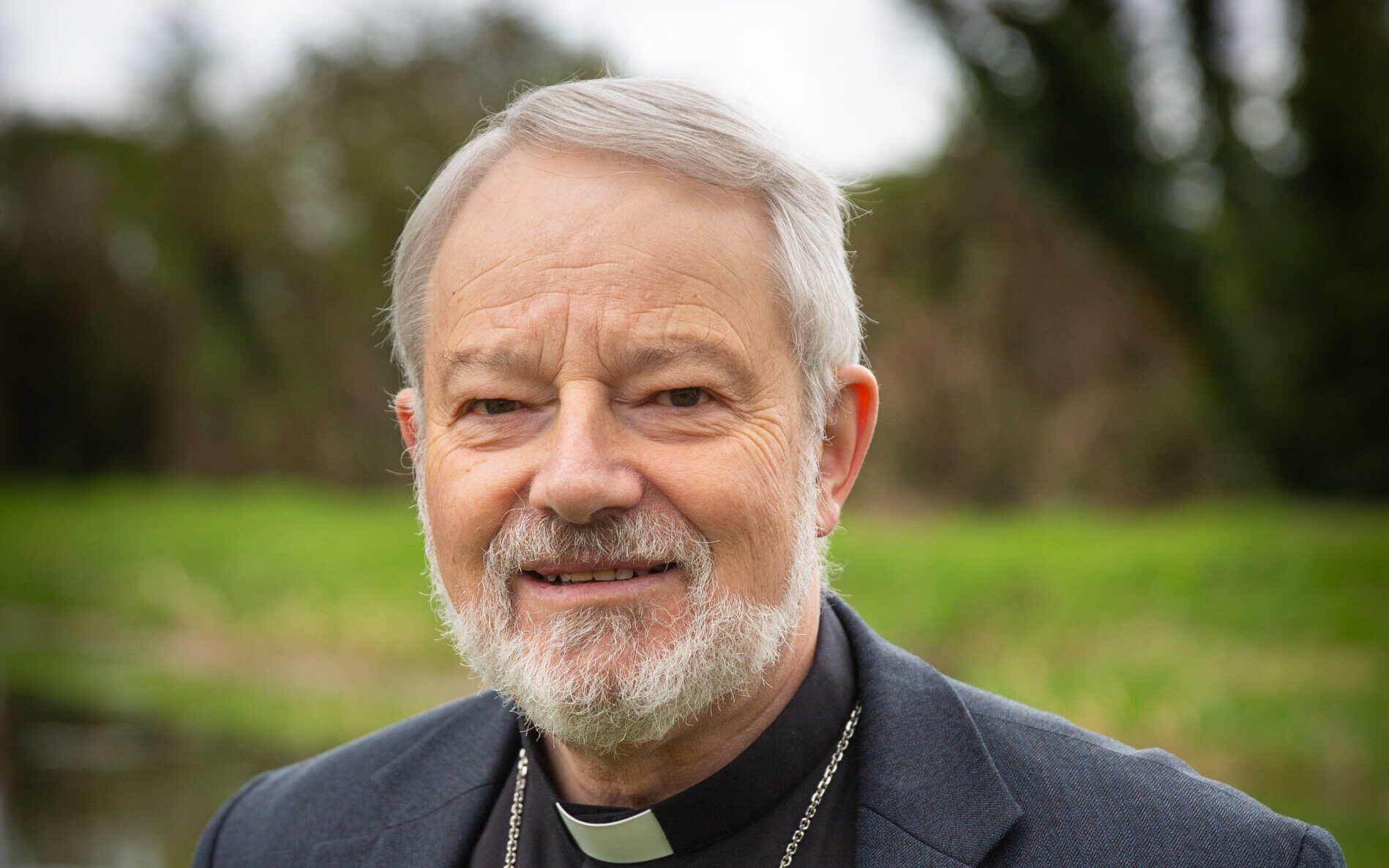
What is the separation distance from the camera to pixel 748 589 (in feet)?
6.32

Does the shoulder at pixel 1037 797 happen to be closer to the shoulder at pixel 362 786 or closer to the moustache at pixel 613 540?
the moustache at pixel 613 540

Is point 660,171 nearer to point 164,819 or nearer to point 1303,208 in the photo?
point 164,819

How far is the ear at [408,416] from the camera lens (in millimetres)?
2303

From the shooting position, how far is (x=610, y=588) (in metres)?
1.87

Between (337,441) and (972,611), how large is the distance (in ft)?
42.7

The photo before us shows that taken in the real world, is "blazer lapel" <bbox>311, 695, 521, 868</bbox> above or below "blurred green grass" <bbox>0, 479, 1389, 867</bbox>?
above

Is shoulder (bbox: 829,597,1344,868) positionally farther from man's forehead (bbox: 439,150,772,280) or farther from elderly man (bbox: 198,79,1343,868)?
man's forehead (bbox: 439,150,772,280)

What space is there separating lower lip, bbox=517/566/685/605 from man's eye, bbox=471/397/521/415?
304mm

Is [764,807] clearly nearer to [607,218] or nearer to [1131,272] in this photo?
[607,218]

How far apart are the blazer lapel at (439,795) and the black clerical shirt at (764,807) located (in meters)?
0.09

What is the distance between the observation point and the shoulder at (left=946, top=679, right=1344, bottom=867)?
179 cm

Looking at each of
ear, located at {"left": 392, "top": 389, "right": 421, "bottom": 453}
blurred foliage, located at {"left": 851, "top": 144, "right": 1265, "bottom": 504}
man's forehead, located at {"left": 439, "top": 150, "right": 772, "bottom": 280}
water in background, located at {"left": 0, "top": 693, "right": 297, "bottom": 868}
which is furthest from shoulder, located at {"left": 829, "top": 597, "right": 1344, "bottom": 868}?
blurred foliage, located at {"left": 851, "top": 144, "right": 1265, "bottom": 504}

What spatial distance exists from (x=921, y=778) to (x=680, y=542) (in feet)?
1.87

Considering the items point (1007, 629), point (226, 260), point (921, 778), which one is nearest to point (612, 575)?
point (921, 778)
